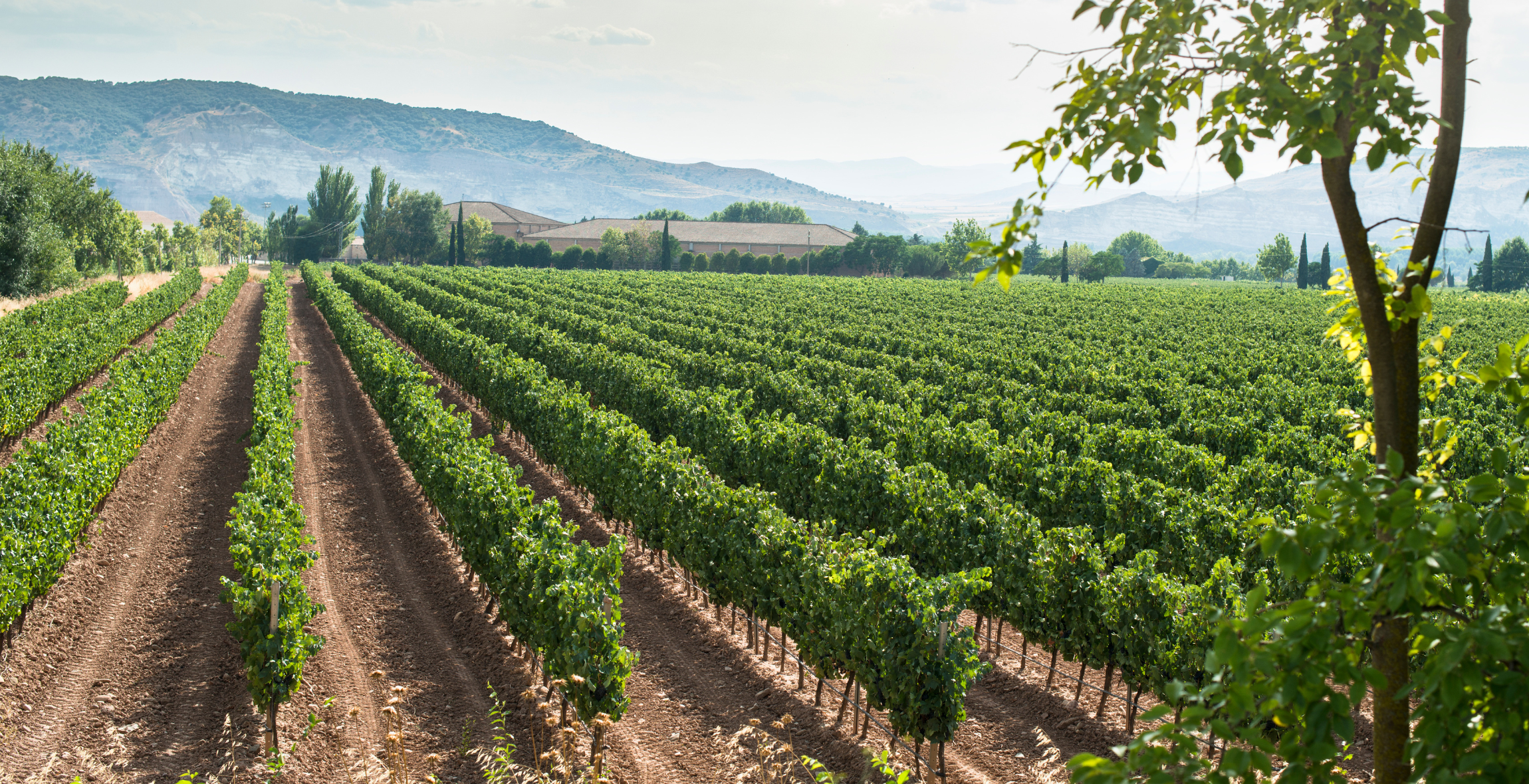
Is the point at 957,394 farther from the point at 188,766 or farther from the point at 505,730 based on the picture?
the point at 188,766

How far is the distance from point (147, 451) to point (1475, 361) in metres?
39.1

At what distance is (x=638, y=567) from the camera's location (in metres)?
15.0

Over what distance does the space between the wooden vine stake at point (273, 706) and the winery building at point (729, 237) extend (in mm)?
122153

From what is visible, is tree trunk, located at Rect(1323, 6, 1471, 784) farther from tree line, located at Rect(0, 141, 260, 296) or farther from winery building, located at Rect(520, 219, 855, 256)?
winery building, located at Rect(520, 219, 855, 256)

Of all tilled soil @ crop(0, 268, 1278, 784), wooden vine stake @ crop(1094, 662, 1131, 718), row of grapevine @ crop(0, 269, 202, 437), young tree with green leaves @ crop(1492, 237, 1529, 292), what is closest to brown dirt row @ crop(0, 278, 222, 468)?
row of grapevine @ crop(0, 269, 202, 437)

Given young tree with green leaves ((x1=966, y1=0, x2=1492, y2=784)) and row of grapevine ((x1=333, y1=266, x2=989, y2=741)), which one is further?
row of grapevine ((x1=333, y1=266, x2=989, y2=741))

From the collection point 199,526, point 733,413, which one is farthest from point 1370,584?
point 199,526

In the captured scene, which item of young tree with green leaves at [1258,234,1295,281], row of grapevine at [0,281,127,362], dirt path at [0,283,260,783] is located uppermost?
young tree with green leaves at [1258,234,1295,281]

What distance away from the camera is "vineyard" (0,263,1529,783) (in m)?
9.37

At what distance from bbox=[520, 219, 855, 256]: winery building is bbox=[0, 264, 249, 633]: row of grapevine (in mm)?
112487

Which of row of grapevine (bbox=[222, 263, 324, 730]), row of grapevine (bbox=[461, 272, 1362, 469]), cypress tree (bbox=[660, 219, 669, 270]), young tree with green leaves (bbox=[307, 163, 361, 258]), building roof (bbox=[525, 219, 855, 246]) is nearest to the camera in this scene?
row of grapevine (bbox=[222, 263, 324, 730])

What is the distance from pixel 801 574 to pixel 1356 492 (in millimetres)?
8321

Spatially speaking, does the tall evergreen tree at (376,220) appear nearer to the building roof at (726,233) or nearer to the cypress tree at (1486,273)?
the building roof at (726,233)

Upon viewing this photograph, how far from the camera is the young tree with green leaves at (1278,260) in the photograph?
386 feet
